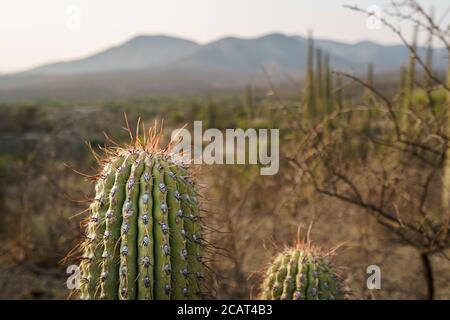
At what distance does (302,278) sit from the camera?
9.11 ft

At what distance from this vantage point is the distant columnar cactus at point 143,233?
7.66 ft

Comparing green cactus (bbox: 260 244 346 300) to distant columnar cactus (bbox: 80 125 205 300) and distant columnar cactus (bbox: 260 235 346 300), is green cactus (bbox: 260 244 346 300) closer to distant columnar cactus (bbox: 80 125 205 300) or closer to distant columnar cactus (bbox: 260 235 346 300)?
distant columnar cactus (bbox: 260 235 346 300)

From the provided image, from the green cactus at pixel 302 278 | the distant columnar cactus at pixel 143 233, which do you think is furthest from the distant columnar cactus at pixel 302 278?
the distant columnar cactus at pixel 143 233

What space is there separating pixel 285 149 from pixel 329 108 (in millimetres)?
2768

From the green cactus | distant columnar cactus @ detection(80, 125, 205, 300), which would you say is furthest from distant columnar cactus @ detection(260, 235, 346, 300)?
distant columnar cactus @ detection(80, 125, 205, 300)

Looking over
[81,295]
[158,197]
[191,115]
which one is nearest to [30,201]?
[81,295]

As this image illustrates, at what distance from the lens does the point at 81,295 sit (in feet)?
8.50

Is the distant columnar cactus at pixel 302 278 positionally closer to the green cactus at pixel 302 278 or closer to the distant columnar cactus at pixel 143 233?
the green cactus at pixel 302 278

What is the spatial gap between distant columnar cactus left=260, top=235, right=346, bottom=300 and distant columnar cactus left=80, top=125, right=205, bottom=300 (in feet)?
1.71

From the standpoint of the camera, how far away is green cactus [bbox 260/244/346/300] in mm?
2775

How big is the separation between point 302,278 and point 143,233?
3.23ft

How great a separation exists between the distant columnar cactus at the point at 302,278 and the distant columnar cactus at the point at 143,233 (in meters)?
0.52

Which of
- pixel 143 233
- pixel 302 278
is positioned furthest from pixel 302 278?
pixel 143 233

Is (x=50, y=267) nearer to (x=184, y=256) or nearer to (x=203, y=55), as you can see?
(x=184, y=256)
